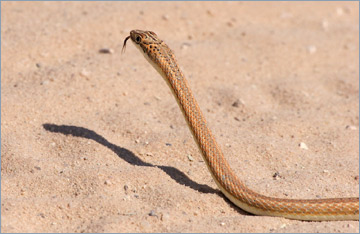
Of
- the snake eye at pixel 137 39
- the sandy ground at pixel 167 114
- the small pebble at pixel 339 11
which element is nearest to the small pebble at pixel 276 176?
the sandy ground at pixel 167 114

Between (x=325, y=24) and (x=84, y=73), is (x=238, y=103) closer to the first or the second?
(x=84, y=73)

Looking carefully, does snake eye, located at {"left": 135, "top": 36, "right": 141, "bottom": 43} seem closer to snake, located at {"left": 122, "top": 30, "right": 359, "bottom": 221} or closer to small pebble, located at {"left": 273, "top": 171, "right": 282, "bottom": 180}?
snake, located at {"left": 122, "top": 30, "right": 359, "bottom": 221}

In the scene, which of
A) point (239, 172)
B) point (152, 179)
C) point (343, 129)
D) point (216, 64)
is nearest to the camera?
point (152, 179)

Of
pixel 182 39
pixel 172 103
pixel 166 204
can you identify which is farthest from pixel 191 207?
pixel 182 39

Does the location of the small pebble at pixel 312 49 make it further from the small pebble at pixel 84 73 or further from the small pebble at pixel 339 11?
the small pebble at pixel 84 73

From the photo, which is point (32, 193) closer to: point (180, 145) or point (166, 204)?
point (166, 204)

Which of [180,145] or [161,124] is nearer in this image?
[180,145]

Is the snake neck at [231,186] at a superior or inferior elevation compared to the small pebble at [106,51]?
superior
